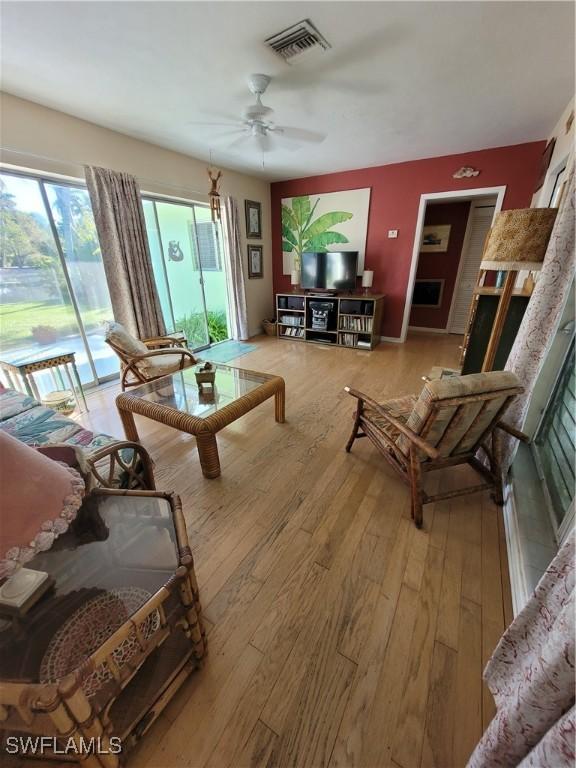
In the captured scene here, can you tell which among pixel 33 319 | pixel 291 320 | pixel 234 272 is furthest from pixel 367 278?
pixel 33 319

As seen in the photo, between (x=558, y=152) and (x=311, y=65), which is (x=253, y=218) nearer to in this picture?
(x=311, y=65)

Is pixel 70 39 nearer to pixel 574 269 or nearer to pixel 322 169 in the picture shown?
pixel 574 269

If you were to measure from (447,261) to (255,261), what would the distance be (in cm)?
311

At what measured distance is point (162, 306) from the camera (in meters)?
3.71

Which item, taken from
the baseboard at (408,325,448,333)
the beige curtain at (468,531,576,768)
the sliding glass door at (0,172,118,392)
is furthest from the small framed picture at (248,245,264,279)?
the beige curtain at (468,531,576,768)

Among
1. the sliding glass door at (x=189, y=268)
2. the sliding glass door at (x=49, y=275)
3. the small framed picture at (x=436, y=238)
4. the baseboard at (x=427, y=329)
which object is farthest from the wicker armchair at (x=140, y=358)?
the small framed picture at (x=436, y=238)

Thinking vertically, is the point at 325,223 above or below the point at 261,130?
below

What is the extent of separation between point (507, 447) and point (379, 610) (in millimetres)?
1090

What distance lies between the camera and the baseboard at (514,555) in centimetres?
108

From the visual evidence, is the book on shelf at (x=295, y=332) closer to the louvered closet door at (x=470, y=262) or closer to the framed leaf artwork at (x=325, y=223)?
the framed leaf artwork at (x=325, y=223)

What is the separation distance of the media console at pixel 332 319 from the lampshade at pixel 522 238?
255 centimetres

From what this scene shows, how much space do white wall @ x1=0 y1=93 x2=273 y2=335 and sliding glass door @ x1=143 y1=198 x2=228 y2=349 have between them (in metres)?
0.25

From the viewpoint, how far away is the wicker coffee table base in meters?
1.70

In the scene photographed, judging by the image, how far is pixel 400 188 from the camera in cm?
388
